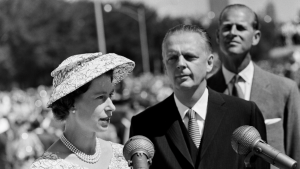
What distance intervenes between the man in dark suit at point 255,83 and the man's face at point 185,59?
95 cm

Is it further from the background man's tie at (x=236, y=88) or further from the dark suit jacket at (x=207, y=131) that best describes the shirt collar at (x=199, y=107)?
the background man's tie at (x=236, y=88)

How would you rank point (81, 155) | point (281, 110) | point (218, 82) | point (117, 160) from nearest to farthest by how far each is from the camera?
point (81, 155)
point (117, 160)
point (281, 110)
point (218, 82)

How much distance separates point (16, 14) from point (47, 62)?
691 cm

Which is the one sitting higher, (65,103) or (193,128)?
(65,103)

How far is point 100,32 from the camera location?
32.6 meters

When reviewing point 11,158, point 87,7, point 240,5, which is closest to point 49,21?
point 87,7

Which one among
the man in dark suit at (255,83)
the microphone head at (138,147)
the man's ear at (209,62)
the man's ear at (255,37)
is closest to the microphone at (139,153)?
the microphone head at (138,147)

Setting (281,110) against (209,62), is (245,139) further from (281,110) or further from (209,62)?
(281,110)

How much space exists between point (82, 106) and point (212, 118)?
850 mm

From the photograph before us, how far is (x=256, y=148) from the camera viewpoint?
2646 mm

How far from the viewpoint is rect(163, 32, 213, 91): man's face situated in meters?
3.47

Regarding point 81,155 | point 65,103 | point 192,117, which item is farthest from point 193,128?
→ point 65,103

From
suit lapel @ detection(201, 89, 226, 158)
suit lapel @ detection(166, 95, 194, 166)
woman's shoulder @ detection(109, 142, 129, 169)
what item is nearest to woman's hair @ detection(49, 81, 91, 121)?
woman's shoulder @ detection(109, 142, 129, 169)

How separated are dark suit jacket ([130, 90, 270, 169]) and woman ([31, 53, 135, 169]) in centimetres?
34
